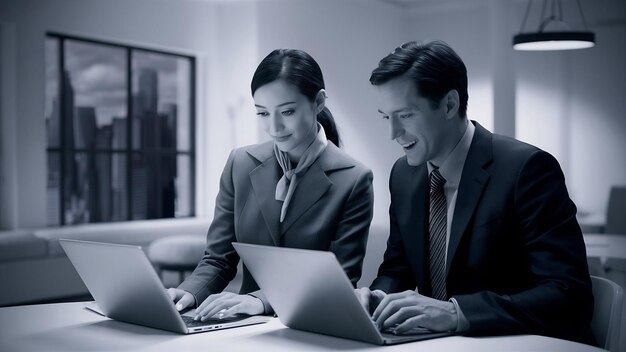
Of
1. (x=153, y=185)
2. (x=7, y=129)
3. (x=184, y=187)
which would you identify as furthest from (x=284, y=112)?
(x=184, y=187)

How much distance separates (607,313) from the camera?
164cm

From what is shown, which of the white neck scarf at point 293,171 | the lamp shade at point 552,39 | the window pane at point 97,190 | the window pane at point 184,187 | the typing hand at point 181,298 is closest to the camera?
the typing hand at point 181,298

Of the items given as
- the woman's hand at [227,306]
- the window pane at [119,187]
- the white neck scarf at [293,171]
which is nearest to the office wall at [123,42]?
the window pane at [119,187]

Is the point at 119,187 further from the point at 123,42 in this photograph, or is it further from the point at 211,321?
the point at 211,321

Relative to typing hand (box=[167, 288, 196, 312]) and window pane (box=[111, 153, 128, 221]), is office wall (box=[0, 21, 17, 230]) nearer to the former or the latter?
window pane (box=[111, 153, 128, 221])

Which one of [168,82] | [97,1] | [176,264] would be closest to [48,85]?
[97,1]

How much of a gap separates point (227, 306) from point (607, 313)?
87 cm

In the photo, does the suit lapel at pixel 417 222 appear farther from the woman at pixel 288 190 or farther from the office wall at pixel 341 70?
the office wall at pixel 341 70

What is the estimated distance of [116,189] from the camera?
7070mm

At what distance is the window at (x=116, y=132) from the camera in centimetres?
661

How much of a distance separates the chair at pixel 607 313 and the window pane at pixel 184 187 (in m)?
6.31

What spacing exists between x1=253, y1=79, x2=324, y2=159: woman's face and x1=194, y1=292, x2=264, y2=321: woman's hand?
0.47 metres

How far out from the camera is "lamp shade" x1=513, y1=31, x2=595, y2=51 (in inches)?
192

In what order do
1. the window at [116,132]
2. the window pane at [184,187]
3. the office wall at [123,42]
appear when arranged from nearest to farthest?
the office wall at [123,42], the window at [116,132], the window pane at [184,187]
